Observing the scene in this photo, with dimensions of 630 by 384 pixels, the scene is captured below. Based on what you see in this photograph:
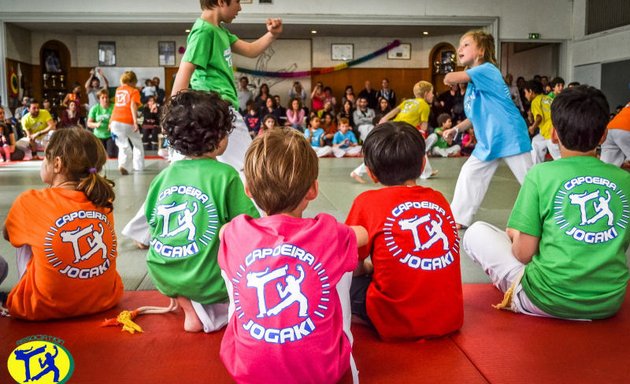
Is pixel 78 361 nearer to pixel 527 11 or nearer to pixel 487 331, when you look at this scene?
pixel 487 331

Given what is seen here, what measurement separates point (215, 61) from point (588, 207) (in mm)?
2070

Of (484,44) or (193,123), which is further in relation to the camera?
(484,44)

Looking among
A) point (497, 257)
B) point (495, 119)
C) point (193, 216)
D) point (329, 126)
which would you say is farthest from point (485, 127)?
point (329, 126)

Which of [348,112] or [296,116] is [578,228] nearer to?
[296,116]

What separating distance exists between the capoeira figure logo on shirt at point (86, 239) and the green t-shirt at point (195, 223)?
0.30 m

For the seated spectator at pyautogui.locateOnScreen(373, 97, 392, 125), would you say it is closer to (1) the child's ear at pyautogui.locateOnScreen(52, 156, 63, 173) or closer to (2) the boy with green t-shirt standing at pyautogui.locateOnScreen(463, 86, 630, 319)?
(2) the boy with green t-shirt standing at pyautogui.locateOnScreen(463, 86, 630, 319)

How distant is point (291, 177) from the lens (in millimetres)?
1820

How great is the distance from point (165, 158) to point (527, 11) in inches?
379

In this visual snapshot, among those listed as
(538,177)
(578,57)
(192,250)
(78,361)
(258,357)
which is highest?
(578,57)

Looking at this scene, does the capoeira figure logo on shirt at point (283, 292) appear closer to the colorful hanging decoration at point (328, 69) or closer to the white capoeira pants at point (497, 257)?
the white capoeira pants at point (497, 257)

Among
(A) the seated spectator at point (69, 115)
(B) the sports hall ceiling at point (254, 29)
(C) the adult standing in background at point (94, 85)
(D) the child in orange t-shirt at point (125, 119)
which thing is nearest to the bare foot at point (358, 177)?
(D) the child in orange t-shirt at point (125, 119)

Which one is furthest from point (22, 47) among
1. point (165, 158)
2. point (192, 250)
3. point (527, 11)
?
point (192, 250)

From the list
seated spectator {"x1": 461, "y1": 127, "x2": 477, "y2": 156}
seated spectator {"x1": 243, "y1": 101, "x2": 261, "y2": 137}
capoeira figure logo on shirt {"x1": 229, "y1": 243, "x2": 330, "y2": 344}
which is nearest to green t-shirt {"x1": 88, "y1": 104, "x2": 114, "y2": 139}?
seated spectator {"x1": 243, "y1": 101, "x2": 261, "y2": 137}

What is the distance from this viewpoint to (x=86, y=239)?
8.40 feet
